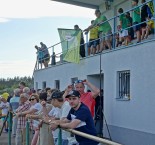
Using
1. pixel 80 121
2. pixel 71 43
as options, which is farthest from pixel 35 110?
pixel 71 43

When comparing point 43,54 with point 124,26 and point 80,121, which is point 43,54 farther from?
point 80,121

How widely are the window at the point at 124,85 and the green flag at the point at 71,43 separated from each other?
8.38ft

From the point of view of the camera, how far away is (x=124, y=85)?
12000 millimetres

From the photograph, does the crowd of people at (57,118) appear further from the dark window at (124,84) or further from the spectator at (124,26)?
the spectator at (124,26)

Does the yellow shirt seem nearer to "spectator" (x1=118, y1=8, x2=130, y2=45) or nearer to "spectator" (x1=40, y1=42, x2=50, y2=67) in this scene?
"spectator" (x1=118, y1=8, x2=130, y2=45)

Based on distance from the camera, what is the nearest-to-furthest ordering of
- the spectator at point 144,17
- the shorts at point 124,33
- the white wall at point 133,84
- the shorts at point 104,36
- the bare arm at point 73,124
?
the bare arm at point 73,124, the white wall at point 133,84, the spectator at point 144,17, the shorts at point 124,33, the shorts at point 104,36

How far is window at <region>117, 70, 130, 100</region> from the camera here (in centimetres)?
1181

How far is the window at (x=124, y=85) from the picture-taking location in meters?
11.8

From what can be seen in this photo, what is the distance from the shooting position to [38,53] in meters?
21.0

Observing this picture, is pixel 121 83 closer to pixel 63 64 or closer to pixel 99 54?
pixel 99 54

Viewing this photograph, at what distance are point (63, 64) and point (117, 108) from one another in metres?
5.83

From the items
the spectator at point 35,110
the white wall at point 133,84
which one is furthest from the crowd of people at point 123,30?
the spectator at point 35,110

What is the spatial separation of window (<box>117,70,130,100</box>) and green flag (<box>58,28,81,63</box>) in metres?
2.55

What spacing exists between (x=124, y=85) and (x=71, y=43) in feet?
12.2
